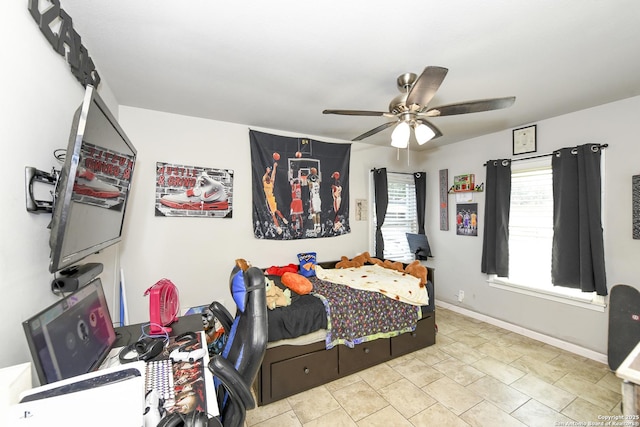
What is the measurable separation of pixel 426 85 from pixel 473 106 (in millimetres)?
492

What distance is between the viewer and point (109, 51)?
1.68 metres

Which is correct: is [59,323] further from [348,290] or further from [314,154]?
[314,154]

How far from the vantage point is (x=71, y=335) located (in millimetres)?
979

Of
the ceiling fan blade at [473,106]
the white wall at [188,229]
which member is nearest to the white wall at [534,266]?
the ceiling fan blade at [473,106]

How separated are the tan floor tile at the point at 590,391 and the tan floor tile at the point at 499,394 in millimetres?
428

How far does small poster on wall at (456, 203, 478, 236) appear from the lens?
3580 mm

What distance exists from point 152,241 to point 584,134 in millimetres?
4571

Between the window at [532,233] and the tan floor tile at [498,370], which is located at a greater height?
the window at [532,233]

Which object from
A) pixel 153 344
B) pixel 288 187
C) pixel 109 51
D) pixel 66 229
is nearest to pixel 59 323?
pixel 66 229

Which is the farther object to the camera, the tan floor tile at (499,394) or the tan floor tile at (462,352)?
the tan floor tile at (462,352)

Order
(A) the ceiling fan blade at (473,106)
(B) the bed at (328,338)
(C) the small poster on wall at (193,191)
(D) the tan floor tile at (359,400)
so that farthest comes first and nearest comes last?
1. (C) the small poster on wall at (193,191)
2. (B) the bed at (328,338)
3. (D) the tan floor tile at (359,400)
4. (A) the ceiling fan blade at (473,106)

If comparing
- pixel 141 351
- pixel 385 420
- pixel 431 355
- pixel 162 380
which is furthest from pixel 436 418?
pixel 141 351

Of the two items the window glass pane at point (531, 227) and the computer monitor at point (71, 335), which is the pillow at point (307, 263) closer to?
the computer monitor at point (71, 335)

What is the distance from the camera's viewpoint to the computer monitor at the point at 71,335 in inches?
30.8
